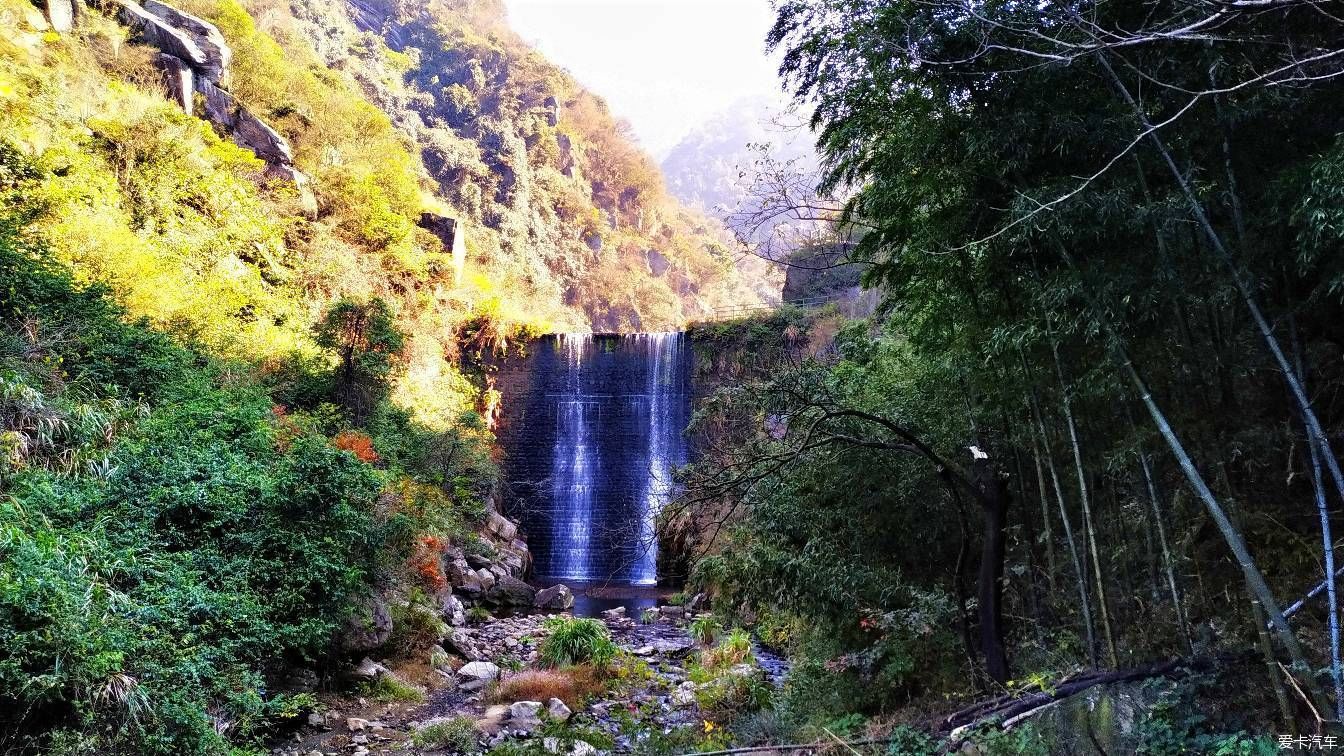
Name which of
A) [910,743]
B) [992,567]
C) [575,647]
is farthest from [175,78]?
[910,743]

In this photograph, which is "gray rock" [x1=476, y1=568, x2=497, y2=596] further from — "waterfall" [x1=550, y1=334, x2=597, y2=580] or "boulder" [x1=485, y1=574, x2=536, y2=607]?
"waterfall" [x1=550, y1=334, x2=597, y2=580]

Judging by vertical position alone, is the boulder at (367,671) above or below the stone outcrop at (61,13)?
below

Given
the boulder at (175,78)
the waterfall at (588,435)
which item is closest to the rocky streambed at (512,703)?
the waterfall at (588,435)

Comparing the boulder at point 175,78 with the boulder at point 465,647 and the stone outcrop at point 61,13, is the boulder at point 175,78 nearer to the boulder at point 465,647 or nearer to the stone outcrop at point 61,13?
the stone outcrop at point 61,13

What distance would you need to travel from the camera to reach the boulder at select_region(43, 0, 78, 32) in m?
10.6

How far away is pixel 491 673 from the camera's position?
6562 mm

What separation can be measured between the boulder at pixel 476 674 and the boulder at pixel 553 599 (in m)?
3.55

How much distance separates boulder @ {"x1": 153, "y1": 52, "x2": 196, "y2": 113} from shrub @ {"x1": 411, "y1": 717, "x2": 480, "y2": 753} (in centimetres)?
1190

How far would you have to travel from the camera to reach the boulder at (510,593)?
9.88 m

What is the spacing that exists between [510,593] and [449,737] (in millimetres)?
5295

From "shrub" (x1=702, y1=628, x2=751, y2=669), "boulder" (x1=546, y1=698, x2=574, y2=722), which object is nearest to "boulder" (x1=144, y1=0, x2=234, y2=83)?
"boulder" (x1=546, y1=698, x2=574, y2=722)

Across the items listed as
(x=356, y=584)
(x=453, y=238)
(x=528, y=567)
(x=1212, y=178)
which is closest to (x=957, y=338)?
(x=1212, y=178)

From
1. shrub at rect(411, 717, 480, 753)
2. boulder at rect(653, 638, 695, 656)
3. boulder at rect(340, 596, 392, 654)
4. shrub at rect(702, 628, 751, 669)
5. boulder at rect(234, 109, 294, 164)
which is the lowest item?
boulder at rect(653, 638, 695, 656)

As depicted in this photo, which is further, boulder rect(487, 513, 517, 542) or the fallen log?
boulder rect(487, 513, 517, 542)
